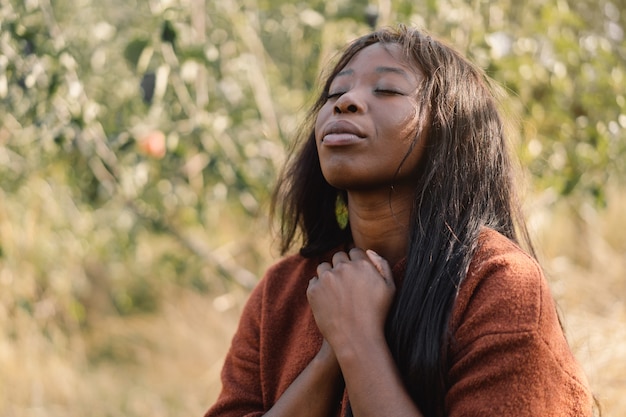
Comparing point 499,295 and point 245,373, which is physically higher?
point 499,295

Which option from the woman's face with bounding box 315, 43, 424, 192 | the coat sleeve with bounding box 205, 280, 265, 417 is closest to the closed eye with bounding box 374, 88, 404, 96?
the woman's face with bounding box 315, 43, 424, 192

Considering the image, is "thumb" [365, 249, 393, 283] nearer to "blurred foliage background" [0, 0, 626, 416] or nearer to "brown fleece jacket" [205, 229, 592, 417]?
"brown fleece jacket" [205, 229, 592, 417]

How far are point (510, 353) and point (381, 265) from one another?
0.32 meters

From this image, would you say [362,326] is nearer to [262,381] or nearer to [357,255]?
[357,255]

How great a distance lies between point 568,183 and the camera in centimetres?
275

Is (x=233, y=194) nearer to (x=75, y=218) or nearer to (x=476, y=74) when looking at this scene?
(x=75, y=218)

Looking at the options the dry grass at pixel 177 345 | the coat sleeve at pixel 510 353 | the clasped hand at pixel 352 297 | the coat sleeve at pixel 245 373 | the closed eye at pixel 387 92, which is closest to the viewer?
the coat sleeve at pixel 510 353

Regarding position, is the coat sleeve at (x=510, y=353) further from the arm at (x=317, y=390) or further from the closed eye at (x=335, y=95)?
the closed eye at (x=335, y=95)

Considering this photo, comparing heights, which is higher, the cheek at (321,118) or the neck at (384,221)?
the cheek at (321,118)

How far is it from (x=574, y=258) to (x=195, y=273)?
8.44 feet

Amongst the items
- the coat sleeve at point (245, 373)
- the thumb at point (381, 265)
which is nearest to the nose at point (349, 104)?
the thumb at point (381, 265)

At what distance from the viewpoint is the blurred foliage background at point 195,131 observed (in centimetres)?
264

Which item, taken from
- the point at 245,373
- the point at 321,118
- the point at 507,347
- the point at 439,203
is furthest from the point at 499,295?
the point at 245,373

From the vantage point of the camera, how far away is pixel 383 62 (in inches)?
63.9
